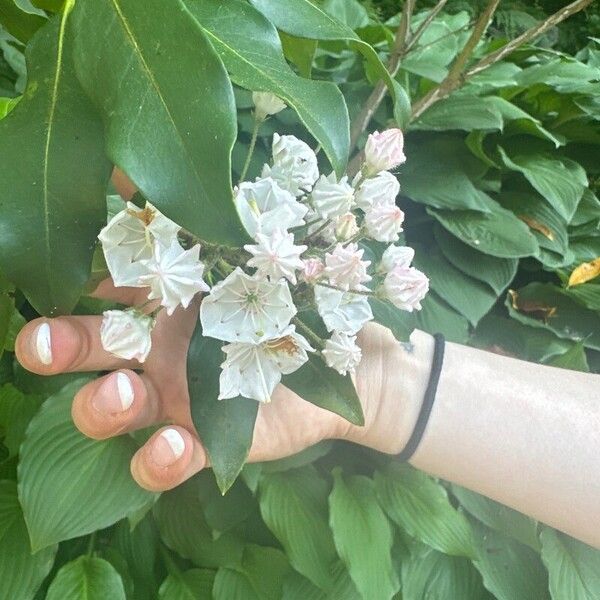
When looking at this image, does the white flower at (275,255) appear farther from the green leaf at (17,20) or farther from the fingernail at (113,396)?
the green leaf at (17,20)

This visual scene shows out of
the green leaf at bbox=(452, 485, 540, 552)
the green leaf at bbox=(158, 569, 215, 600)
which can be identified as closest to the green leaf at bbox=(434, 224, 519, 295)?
the green leaf at bbox=(452, 485, 540, 552)

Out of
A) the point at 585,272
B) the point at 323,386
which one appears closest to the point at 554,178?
the point at 585,272

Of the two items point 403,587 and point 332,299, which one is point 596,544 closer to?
point 403,587

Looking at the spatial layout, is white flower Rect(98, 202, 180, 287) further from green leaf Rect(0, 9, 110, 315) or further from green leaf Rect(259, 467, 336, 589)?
green leaf Rect(259, 467, 336, 589)

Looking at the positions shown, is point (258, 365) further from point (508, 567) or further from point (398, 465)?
point (508, 567)

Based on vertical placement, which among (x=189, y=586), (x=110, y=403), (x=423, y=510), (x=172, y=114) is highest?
(x=172, y=114)

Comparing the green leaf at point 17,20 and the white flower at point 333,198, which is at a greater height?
the green leaf at point 17,20

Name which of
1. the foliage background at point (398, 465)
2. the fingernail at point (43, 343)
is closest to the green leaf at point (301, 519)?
the foliage background at point (398, 465)
